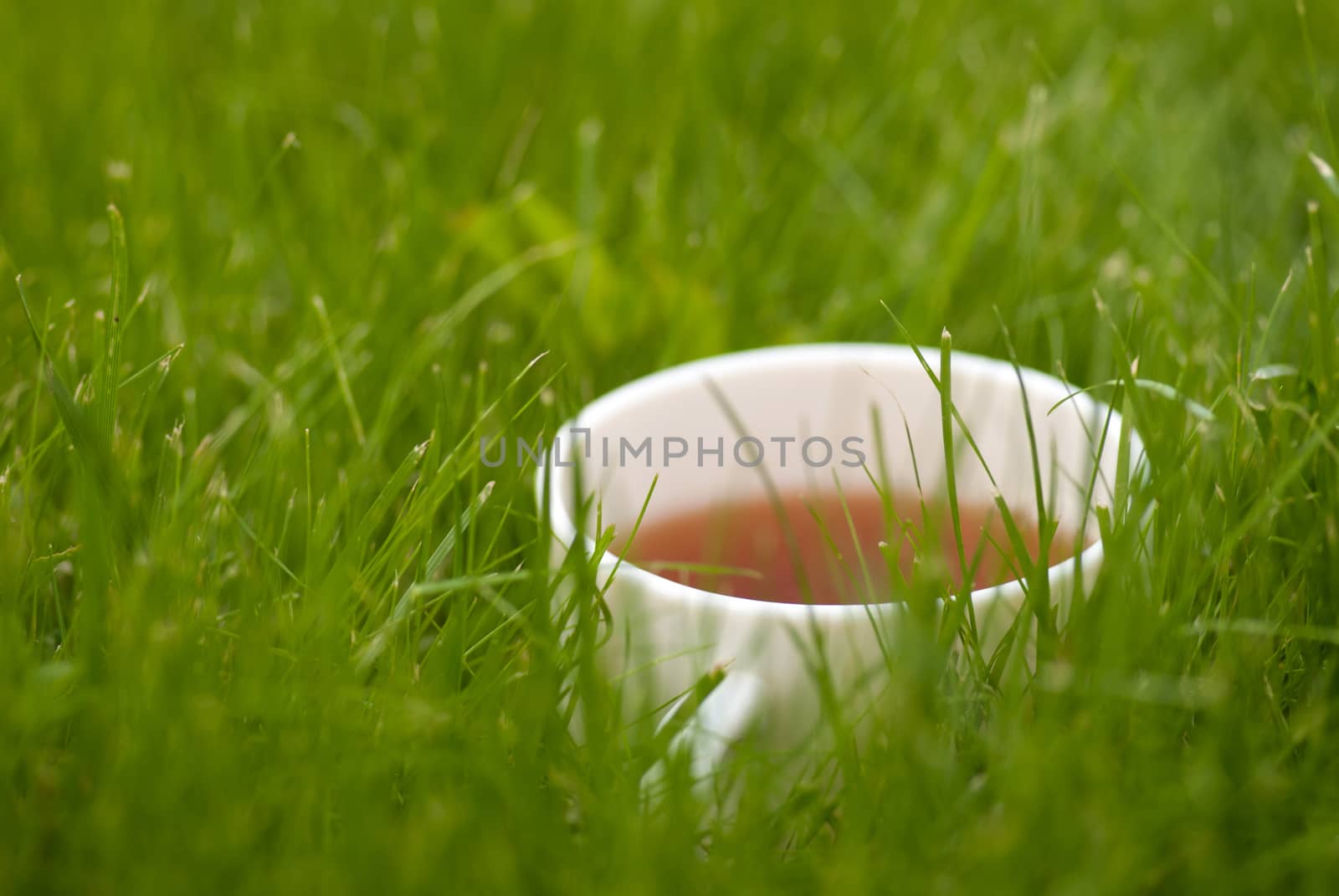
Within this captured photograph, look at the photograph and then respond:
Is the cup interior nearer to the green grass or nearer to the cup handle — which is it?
the green grass

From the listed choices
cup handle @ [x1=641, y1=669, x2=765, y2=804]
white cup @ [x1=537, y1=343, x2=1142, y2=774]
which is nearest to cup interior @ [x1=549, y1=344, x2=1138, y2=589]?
white cup @ [x1=537, y1=343, x2=1142, y2=774]

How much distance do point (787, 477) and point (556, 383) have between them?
16 centimetres

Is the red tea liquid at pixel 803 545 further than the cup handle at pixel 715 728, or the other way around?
the red tea liquid at pixel 803 545

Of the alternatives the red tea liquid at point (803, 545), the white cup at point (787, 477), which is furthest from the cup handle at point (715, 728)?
the red tea liquid at point (803, 545)

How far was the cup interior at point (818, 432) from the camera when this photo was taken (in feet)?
2.29

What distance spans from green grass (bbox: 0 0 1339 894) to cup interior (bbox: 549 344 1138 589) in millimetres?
53

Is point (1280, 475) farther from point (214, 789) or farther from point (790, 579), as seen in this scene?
point (214, 789)

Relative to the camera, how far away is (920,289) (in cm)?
96

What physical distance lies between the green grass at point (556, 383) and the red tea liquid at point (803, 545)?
0.08 m

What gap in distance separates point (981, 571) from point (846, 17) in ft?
2.90

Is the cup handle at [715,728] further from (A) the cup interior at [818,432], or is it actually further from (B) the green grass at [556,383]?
(A) the cup interior at [818,432]

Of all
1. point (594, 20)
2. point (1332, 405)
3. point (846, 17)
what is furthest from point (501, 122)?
point (1332, 405)

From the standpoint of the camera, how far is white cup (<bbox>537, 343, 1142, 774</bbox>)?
54cm

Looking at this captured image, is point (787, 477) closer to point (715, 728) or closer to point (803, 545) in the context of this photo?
point (803, 545)
